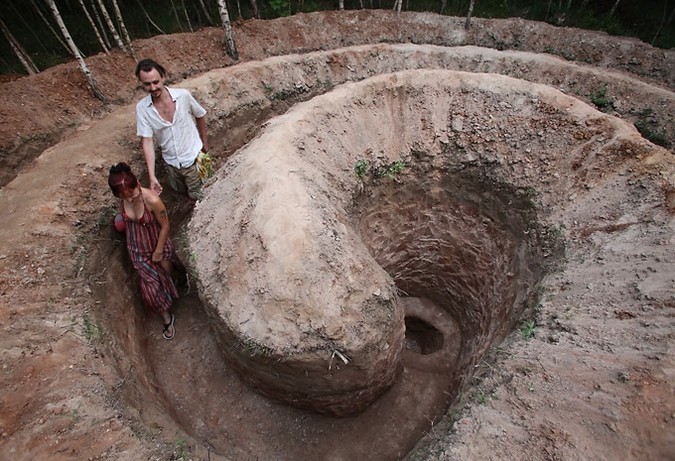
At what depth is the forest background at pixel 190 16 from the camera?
907cm

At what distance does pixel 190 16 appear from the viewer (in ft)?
37.0

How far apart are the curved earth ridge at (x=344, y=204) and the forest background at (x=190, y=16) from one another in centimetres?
553

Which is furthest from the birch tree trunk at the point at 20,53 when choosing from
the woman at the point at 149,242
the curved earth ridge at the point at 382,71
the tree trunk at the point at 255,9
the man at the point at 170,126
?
the tree trunk at the point at 255,9

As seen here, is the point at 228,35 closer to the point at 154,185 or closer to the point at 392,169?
the point at 154,185

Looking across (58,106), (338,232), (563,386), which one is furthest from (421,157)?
(58,106)

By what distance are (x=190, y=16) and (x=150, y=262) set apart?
855cm

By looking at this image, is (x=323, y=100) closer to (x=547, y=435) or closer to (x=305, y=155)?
(x=305, y=155)

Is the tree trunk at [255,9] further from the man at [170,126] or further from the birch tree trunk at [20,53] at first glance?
the man at [170,126]

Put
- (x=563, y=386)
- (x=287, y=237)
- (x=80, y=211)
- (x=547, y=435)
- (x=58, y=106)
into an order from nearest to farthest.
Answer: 1. (x=547, y=435)
2. (x=563, y=386)
3. (x=287, y=237)
4. (x=80, y=211)
5. (x=58, y=106)

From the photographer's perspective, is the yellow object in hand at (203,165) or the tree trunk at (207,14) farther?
the tree trunk at (207,14)

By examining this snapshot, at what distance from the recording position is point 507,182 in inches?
253

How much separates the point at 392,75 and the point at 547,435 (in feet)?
19.1

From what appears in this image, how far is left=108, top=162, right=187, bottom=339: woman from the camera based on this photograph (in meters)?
4.74

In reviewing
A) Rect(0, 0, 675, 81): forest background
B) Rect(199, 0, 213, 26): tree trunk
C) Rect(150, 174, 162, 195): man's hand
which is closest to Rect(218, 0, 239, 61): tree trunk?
Rect(0, 0, 675, 81): forest background
